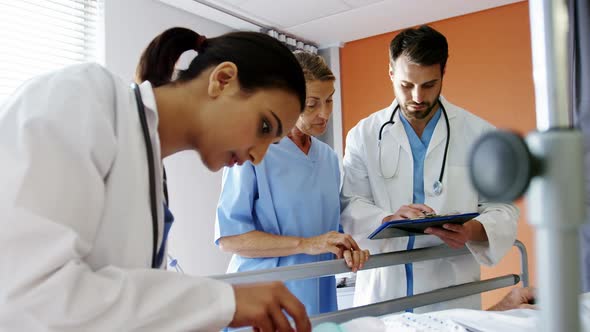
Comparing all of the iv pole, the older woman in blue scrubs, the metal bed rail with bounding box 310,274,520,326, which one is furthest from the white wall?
the iv pole

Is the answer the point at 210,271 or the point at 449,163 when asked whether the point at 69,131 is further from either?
the point at 210,271

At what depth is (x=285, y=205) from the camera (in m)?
1.62

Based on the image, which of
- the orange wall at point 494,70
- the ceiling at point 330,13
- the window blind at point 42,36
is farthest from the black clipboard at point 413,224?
the ceiling at point 330,13

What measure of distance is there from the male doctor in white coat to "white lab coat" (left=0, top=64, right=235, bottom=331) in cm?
104

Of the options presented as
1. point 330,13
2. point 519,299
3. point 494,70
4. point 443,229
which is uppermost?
point 330,13

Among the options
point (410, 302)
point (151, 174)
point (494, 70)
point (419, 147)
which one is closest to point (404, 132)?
point (419, 147)

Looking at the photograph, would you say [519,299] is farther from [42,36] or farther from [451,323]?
[42,36]

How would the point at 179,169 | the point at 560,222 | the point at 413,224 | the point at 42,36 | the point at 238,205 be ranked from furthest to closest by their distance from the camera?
the point at 179,169
the point at 42,36
the point at 238,205
the point at 413,224
the point at 560,222

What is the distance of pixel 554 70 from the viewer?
38cm

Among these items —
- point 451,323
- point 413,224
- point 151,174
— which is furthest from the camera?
point 413,224

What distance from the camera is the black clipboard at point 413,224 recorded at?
4.16 feet

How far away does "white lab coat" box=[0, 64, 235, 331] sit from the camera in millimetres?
574

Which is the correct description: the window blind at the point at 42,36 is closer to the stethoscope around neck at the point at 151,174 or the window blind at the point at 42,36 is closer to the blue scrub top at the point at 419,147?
the blue scrub top at the point at 419,147

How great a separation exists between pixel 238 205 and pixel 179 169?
82.8 inches
